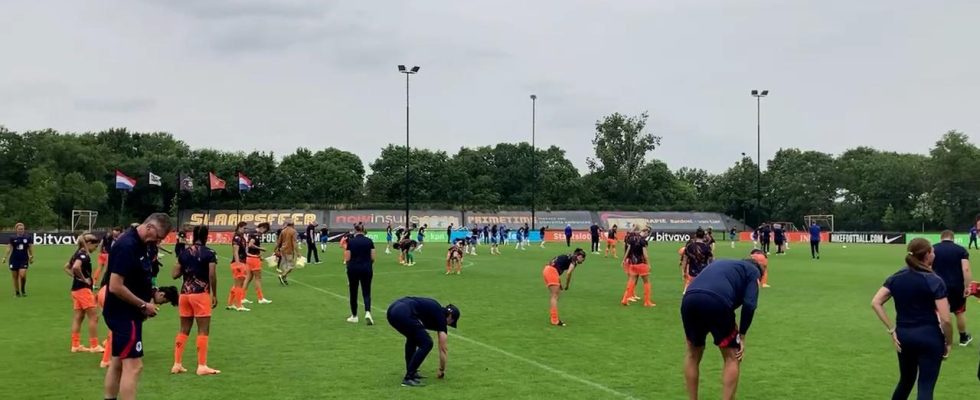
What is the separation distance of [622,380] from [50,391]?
678cm

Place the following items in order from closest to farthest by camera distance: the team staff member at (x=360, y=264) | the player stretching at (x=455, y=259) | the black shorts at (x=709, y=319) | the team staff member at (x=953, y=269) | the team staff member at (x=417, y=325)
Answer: the black shorts at (x=709, y=319), the team staff member at (x=417, y=325), the team staff member at (x=953, y=269), the team staff member at (x=360, y=264), the player stretching at (x=455, y=259)

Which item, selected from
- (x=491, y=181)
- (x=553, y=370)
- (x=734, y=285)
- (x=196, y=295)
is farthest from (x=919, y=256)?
(x=491, y=181)

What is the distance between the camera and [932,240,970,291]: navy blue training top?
1077 cm

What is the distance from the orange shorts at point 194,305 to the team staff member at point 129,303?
2.87 m

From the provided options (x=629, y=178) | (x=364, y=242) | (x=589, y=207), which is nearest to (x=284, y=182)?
(x=589, y=207)

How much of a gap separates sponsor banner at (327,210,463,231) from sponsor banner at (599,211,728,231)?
57.3 ft

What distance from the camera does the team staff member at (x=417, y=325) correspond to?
29.5 ft

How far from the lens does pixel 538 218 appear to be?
8400cm

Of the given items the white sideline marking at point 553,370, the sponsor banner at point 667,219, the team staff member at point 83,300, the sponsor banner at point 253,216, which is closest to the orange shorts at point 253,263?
the team staff member at point 83,300

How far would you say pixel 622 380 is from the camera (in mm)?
9102

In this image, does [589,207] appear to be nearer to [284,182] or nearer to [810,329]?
[284,182]

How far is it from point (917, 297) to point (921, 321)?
0.22 meters

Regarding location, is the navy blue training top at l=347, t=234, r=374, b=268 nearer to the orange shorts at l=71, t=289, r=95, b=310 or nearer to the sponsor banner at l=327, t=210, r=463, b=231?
the orange shorts at l=71, t=289, r=95, b=310

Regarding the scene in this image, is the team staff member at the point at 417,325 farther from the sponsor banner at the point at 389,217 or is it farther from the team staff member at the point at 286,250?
the sponsor banner at the point at 389,217
